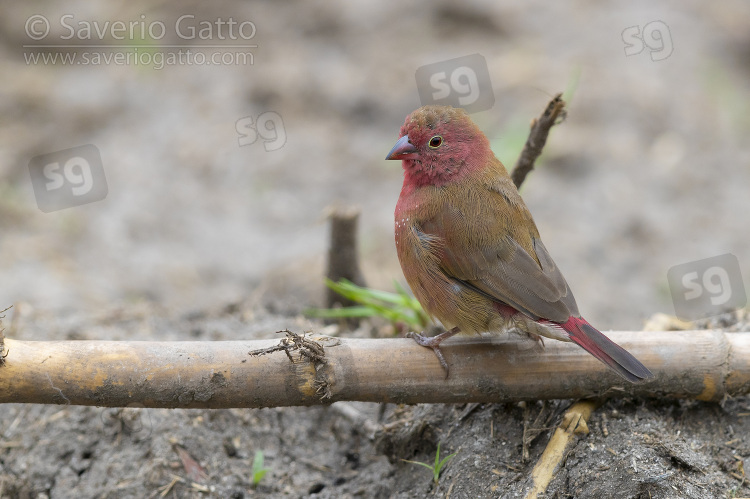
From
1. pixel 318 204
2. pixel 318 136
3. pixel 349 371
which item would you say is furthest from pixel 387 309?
pixel 318 136

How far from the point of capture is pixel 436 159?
348cm

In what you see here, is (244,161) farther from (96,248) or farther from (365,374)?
(365,374)

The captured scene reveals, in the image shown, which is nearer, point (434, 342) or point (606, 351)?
point (606, 351)

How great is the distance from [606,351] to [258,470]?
1616 mm

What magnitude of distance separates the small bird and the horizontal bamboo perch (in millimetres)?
111

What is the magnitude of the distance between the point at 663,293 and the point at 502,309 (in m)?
3.27

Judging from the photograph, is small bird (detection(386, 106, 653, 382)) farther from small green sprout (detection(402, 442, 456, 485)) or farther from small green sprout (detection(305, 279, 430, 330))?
small green sprout (detection(305, 279, 430, 330))

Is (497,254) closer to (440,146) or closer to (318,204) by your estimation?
(440,146)

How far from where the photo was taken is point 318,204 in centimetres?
680

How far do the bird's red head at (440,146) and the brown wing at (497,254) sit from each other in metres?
0.16

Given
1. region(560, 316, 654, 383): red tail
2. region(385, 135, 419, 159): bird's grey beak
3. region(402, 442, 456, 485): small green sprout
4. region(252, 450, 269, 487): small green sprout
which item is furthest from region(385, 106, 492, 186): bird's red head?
region(252, 450, 269, 487): small green sprout

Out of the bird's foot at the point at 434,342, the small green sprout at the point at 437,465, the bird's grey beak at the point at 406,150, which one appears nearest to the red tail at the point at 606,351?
the bird's foot at the point at 434,342

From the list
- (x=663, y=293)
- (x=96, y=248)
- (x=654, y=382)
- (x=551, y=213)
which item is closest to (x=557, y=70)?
(x=551, y=213)

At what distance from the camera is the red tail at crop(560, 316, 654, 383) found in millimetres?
2752
